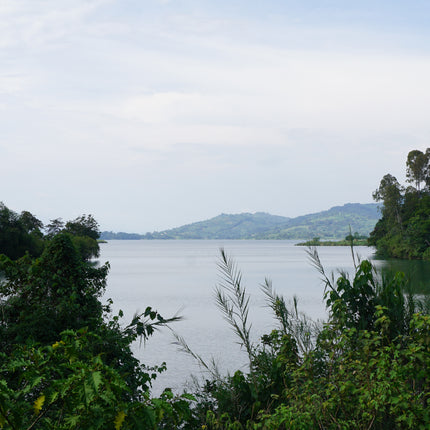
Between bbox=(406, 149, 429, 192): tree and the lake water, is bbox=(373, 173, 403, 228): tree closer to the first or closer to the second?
bbox=(406, 149, 429, 192): tree

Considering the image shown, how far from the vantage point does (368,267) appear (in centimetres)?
570

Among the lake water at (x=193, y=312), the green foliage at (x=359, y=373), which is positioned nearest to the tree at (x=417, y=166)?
the lake water at (x=193, y=312)

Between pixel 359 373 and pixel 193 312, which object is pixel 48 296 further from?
pixel 193 312

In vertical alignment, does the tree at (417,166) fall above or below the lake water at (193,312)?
above

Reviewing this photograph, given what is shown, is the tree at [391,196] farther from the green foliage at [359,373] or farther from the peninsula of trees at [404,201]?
the green foliage at [359,373]

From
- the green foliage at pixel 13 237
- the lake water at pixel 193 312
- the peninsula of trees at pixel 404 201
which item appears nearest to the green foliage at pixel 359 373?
the lake water at pixel 193 312

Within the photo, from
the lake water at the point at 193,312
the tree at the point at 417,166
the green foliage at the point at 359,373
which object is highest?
the tree at the point at 417,166

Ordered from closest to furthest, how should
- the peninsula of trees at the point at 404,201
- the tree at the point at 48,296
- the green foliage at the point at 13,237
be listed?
the tree at the point at 48,296 < the green foliage at the point at 13,237 < the peninsula of trees at the point at 404,201

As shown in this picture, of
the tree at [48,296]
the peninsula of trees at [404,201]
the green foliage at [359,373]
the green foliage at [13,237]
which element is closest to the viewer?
the green foliage at [359,373]

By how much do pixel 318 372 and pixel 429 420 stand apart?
2169 millimetres

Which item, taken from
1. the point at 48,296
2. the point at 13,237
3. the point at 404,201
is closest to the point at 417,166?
the point at 404,201

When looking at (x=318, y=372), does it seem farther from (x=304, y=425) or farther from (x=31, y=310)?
(x=31, y=310)

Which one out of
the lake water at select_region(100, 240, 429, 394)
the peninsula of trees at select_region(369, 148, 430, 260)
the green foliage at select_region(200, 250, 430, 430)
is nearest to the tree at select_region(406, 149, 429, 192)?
the peninsula of trees at select_region(369, 148, 430, 260)

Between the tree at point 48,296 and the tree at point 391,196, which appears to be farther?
the tree at point 391,196
